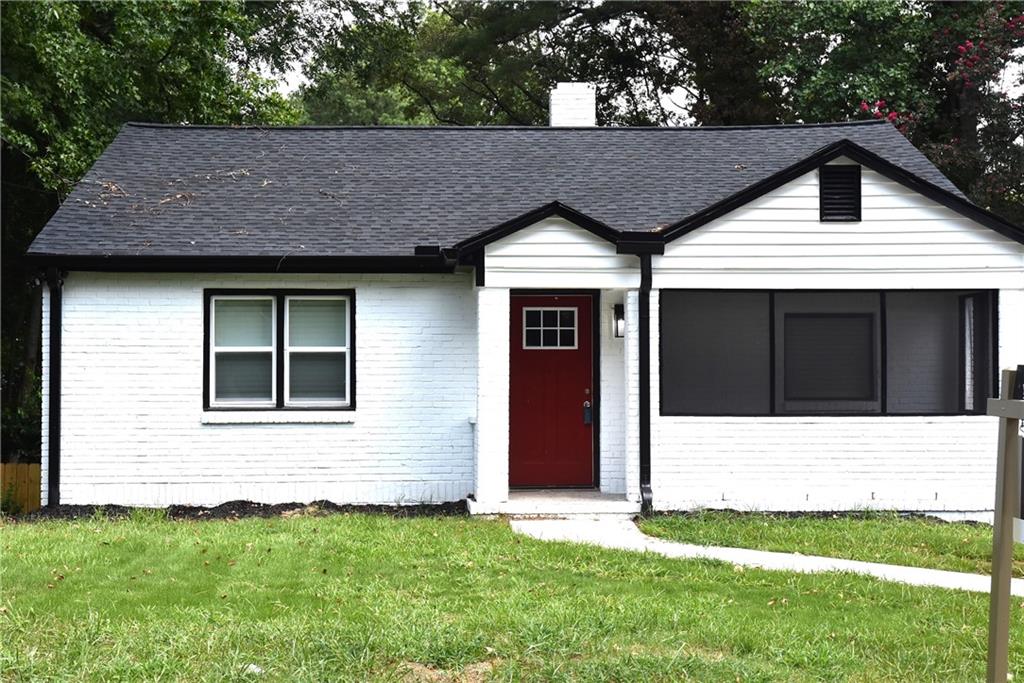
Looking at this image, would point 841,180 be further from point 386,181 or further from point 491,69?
point 491,69

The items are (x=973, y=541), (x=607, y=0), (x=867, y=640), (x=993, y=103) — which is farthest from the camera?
(x=607, y=0)

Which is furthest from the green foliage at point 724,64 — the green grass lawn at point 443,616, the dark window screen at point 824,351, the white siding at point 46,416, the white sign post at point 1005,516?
the white sign post at point 1005,516

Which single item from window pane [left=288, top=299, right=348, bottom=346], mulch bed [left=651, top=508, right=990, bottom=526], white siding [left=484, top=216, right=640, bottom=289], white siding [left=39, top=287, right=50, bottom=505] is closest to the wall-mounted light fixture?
white siding [left=484, top=216, right=640, bottom=289]

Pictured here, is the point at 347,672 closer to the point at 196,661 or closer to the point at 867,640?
the point at 196,661

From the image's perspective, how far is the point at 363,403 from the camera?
1263cm

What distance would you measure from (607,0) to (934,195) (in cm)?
1979

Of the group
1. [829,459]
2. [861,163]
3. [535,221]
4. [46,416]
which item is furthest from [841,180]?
[46,416]

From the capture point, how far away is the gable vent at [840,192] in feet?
39.2

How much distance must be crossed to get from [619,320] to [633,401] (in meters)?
1.16

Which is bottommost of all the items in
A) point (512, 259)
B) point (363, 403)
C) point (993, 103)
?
point (363, 403)

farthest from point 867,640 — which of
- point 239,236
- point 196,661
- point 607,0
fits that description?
point 607,0

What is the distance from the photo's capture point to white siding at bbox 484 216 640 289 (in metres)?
11.7

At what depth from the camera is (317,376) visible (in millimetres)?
12742

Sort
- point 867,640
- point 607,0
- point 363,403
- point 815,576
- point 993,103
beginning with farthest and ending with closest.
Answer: point 607,0
point 993,103
point 363,403
point 815,576
point 867,640
